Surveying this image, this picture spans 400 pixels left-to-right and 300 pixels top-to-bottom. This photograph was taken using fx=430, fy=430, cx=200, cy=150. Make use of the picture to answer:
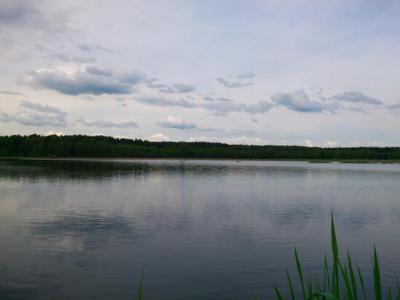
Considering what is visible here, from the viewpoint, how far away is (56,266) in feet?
49.0

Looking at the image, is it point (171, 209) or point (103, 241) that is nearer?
point (103, 241)

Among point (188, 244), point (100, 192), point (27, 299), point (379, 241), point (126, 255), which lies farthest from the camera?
point (100, 192)

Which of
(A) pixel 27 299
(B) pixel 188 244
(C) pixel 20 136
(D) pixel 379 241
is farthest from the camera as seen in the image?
(C) pixel 20 136

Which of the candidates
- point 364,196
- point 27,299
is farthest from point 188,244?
point 364,196

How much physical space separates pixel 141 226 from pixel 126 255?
615 centimetres

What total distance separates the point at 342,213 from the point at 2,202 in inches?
945

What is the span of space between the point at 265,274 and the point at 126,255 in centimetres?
551

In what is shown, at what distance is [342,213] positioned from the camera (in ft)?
97.7

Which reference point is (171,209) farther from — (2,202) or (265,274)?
(265,274)

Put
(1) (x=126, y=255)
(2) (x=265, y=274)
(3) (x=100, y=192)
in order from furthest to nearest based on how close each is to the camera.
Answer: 1. (3) (x=100, y=192)
2. (1) (x=126, y=255)
3. (2) (x=265, y=274)

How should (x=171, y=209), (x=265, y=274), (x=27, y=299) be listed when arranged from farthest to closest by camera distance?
(x=171, y=209), (x=265, y=274), (x=27, y=299)

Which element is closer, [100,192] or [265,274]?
[265,274]

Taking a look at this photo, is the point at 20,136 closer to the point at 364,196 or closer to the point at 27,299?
the point at 364,196

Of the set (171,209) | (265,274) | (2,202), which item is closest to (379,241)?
(265,274)
